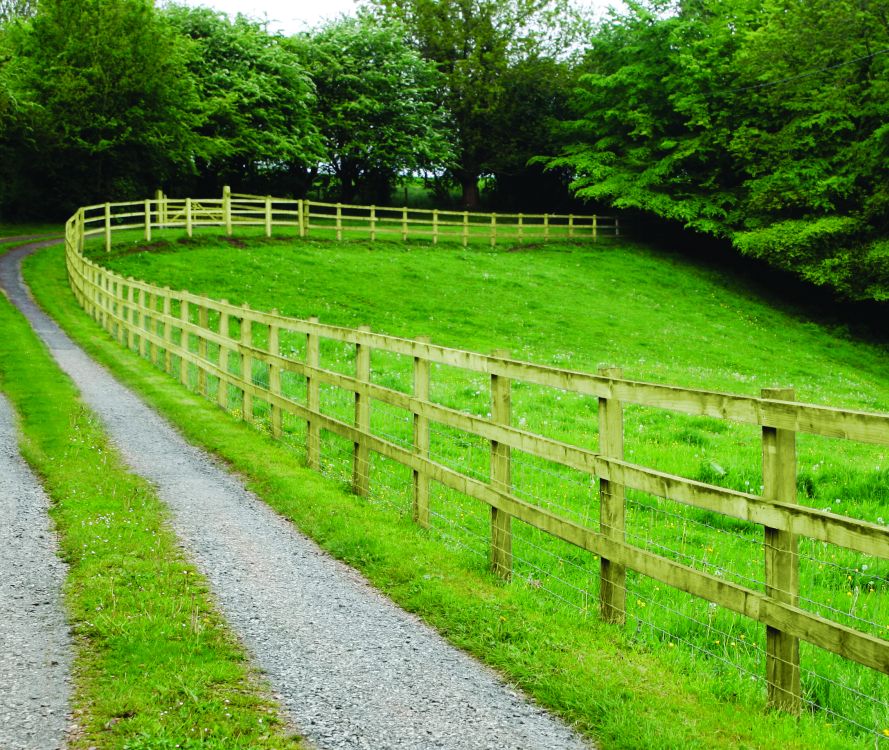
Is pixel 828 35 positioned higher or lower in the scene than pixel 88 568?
Result: higher

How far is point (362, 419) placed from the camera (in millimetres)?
8742

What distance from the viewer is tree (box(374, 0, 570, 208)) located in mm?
57844

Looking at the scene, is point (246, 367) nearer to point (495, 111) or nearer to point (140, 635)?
point (140, 635)

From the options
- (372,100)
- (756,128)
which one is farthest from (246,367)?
(372,100)

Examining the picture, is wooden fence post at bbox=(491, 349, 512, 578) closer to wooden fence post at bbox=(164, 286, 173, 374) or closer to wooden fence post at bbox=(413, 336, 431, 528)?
wooden fence post at bbox=(413, 336, 431, 528)

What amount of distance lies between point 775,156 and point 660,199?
5774 mm

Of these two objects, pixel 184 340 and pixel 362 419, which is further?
pixel 184 340

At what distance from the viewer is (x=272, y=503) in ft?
28.2

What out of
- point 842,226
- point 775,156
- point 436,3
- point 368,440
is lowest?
point 368,440

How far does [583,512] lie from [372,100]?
49.0 meters

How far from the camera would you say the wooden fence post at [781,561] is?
13.9 ft

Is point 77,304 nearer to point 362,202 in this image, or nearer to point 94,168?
point 94,168

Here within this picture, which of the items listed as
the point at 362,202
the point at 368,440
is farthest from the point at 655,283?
the point at 368,440

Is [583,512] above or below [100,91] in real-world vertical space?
below
